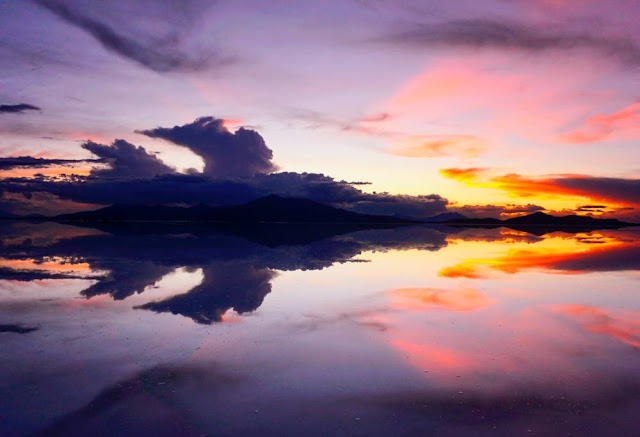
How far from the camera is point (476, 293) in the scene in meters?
17.9

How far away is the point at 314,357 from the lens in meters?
9.96

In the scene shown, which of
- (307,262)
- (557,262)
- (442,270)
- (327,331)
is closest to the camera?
(327,331)

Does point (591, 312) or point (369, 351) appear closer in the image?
point (369, 351)

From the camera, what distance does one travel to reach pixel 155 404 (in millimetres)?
7512

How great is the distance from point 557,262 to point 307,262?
53.5 feet

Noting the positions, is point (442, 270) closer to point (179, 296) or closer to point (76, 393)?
point (179, 296)

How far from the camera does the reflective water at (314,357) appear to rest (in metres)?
7.12

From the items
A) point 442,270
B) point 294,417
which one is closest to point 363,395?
point 294,417

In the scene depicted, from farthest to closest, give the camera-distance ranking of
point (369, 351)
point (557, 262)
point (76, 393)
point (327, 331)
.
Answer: point (557, 262) < point (327, 331) < point (369, 351) < point (76, 393)

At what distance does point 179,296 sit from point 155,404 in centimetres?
913

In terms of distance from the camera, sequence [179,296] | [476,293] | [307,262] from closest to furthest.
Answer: [179,296], [476,293], [307,262]

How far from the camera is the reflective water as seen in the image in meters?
7.12

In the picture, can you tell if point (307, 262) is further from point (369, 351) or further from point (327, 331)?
point (369, 351)

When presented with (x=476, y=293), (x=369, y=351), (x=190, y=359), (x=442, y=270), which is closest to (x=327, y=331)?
(x=369, y=351)
